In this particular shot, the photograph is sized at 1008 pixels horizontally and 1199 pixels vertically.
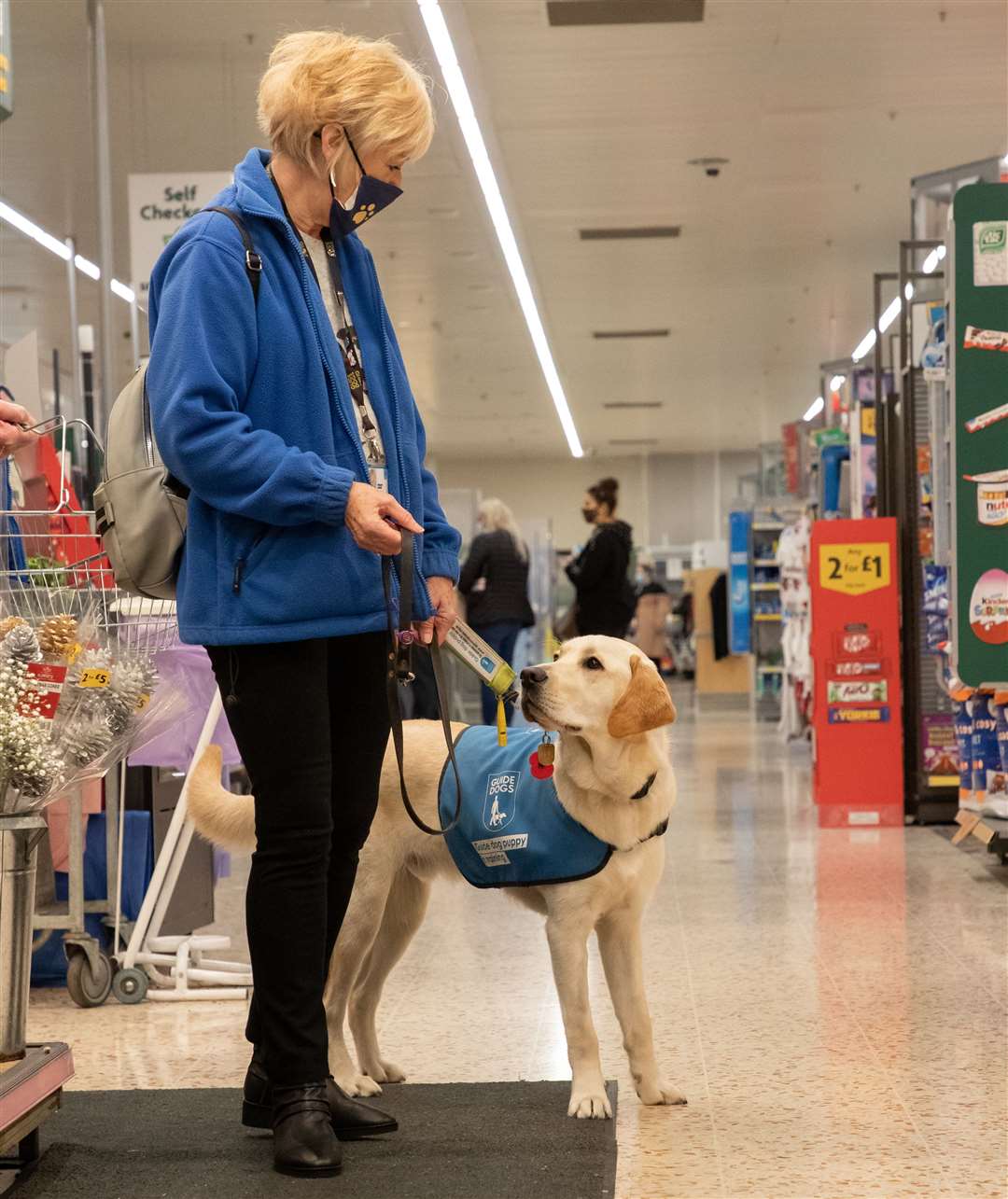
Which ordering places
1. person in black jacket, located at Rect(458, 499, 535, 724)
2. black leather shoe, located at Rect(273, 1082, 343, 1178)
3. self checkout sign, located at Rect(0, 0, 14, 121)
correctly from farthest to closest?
person in black jacket, located at Rect(458, 499, 535, 724)
self checkout sign, located at Rect(0, 0, 14, 121)
black leather shoe, located at Rect(273, 1082, 343, 1178)

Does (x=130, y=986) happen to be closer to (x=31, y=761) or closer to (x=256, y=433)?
(x=31, y=761)

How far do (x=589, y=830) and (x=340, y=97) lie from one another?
49.9 inches

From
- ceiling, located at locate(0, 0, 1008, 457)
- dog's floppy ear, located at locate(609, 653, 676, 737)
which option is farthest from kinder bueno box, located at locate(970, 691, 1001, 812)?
dog's floppy ear, located at locate(609, 653, 676, 737)

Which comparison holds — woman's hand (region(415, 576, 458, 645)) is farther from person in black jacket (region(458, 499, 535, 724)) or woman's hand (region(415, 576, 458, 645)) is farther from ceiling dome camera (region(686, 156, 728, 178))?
ceiling dome camera (region(686, 156, 728, 178))

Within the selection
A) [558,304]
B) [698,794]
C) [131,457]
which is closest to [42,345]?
[558,304]

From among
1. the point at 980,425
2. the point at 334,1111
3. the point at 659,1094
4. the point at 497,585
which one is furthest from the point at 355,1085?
the point at 497,585

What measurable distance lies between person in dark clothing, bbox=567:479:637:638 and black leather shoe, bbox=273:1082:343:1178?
272 inches

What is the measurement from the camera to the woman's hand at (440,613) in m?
2.33

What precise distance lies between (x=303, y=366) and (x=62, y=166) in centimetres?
1015

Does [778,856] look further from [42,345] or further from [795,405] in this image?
[795,405]

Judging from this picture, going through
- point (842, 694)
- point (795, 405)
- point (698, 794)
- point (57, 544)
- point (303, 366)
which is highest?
point (795, 405)

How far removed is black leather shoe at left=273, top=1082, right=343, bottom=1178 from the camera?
7.09 feet

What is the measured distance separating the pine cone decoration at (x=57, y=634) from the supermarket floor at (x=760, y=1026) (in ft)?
2.89

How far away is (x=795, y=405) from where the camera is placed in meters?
24.8
